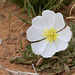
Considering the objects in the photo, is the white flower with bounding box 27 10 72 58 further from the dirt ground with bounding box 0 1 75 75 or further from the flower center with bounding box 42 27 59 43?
the dirt ground with bounding box 0 1 75 75

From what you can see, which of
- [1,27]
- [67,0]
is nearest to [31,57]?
[1,27]

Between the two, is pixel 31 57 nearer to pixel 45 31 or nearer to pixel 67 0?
pixel 45 31

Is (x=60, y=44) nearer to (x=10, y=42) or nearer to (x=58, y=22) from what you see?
(x=58, y=22)

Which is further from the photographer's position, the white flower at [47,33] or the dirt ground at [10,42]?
the dirt ground at [10,42]

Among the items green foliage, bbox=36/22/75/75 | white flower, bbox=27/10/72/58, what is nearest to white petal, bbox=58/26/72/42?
white flower, bbox=27/10/72/58

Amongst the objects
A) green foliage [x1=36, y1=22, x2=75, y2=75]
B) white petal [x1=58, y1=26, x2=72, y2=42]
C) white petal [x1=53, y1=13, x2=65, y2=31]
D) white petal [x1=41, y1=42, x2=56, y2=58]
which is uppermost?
white petal [x1=53, y1=13, x2=65, y2=31]

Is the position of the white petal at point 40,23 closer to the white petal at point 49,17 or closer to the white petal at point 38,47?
the white petal at point 49,17

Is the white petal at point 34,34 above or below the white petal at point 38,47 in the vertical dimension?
above

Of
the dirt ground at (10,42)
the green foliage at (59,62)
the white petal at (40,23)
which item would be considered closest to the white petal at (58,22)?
the white petal at (40,23)
